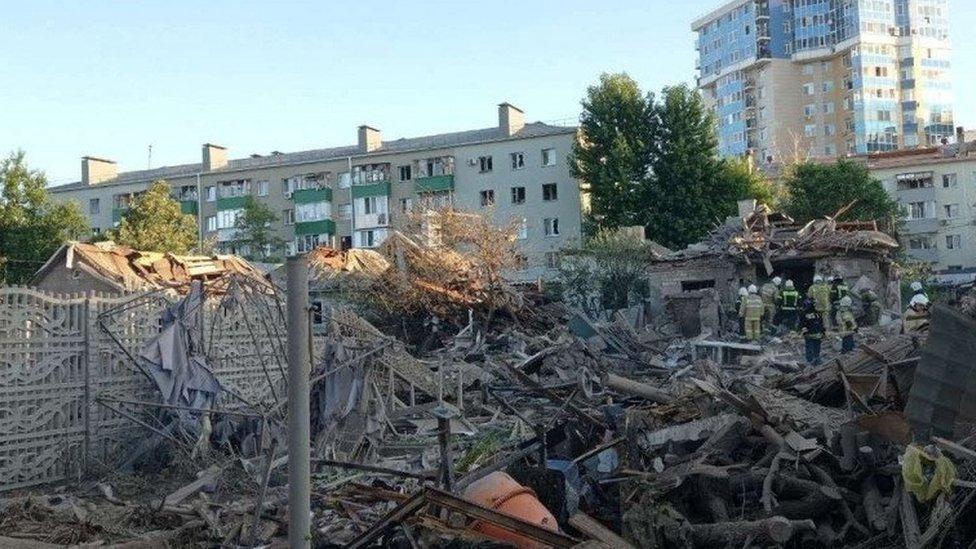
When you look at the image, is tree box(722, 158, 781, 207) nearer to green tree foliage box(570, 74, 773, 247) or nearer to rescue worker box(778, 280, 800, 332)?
green tree foliage box(570, 74, 773, 247)

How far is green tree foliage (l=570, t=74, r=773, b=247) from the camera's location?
44.0 m

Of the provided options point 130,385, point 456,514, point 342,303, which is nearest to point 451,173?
point 342,303

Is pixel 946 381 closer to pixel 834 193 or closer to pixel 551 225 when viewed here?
pixel 834 193

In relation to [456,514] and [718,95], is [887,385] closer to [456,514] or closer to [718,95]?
[456,514]

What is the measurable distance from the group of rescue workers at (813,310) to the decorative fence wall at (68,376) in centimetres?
1097

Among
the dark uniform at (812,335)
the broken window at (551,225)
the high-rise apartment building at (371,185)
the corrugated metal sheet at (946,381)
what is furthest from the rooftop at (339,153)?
the corrugated metal sheet at (946,381)

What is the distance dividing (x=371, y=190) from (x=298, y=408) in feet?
170

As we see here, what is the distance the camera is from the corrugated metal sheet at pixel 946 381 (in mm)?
7660

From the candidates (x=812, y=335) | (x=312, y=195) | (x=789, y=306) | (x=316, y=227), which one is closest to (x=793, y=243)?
(x=789, y=306)

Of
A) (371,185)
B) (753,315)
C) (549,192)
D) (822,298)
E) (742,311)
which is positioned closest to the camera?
(822,298)

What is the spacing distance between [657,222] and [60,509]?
123 feet

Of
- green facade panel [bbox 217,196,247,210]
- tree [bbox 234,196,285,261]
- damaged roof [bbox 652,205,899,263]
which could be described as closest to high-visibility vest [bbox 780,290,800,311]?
damaged roof [bbox 652,205,899,263]

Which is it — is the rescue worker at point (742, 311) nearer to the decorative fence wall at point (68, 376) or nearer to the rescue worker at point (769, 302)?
the rescue worker at point (769, 302)

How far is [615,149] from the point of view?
4488 cm
